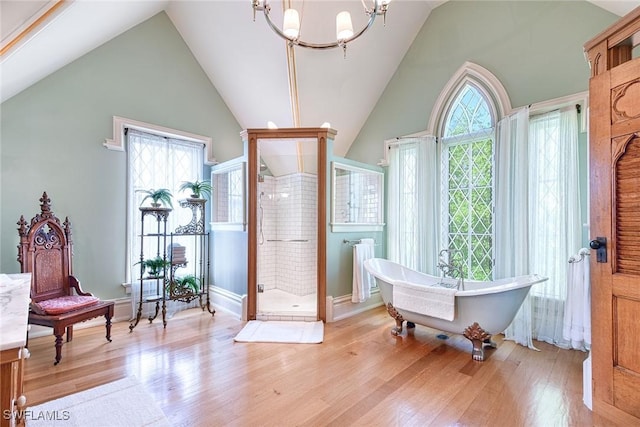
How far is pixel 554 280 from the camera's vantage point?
2824 millimetres

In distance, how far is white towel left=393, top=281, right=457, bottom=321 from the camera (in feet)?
8.61

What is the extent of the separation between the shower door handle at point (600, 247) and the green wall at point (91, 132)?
4390 millimetres

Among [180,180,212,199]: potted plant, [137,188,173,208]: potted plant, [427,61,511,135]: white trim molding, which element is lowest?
[137,188,173,208]: potted plant

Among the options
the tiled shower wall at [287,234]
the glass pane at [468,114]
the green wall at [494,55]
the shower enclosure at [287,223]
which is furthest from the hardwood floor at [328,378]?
the green wall at [494,55]

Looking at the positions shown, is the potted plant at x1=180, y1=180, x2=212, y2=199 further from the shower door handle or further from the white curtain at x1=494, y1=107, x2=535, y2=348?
the shower door handle

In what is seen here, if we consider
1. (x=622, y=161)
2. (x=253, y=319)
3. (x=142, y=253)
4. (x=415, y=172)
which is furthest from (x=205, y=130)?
(x=622, y=161)

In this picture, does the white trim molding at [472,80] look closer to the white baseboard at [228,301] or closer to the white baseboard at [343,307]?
the white baseboard at [343,307]

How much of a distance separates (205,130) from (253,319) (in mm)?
2725

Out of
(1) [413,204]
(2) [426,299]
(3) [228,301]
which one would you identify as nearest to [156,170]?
(3) [228,301]

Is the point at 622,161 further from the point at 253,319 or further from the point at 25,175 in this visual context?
the point at 25,175

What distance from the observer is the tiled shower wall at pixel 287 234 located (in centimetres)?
439

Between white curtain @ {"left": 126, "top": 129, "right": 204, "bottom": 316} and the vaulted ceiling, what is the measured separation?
0.98 m

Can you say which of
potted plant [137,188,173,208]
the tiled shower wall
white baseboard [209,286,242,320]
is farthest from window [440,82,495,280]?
potted plant [137,188,173,208]

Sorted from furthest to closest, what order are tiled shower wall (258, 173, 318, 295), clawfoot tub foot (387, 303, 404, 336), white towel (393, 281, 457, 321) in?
tiled shower wall (258, 173, 318, 295) → clawfoot tub foot (387, 303, 404, 336) → white towel (393, 281, 457, 321)
